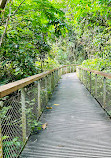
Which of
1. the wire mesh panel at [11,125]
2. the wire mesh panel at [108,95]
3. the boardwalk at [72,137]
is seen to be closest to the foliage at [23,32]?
the wire mesh panel at [11,125]

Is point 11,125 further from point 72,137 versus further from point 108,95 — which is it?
point 108,95

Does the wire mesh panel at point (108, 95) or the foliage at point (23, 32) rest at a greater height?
the foliage at point (23, 32)

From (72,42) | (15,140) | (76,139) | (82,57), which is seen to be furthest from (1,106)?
(82,57)

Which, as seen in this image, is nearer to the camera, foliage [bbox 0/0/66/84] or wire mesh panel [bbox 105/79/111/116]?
foliage [bbox 0/0/66/84]

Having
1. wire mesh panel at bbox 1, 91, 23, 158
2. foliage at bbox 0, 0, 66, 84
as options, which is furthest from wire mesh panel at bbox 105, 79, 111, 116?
wire mesh panel at bbox 1, 91, 23, 158

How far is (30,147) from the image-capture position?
2.23m

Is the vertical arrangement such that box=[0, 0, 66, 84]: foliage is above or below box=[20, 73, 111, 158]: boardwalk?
above

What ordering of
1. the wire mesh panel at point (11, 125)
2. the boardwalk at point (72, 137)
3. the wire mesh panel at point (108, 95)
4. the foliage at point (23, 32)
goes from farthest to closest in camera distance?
the wire mesh panel at point (108, 95), the foliage at point (23, 32), the boardwalk at point (72, 137), the wire mesh panel at point (11, 125)

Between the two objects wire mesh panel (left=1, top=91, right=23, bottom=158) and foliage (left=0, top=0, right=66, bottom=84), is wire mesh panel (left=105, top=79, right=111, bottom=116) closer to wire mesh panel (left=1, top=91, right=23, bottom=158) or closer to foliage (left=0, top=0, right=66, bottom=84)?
foliage (left=0, top=0, right=66, bottom=84)

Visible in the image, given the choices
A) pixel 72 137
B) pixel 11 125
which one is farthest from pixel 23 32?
pixel 72 137

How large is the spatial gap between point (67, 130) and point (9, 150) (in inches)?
49.1

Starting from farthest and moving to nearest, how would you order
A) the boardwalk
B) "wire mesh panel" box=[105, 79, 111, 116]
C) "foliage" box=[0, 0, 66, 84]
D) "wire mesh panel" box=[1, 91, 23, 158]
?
1. "wire mesh panel" box=[105, 79, 111, 116]
2. "foliage" box=[0, 0, 66, 84]
3. the boardwalk
4. "wire mesh panel" box=[1, 91, 23, 158]

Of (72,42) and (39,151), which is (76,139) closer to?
(39,151)

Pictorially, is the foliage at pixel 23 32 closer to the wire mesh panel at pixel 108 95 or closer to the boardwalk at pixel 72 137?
the boardwalk at pixel 72 137
